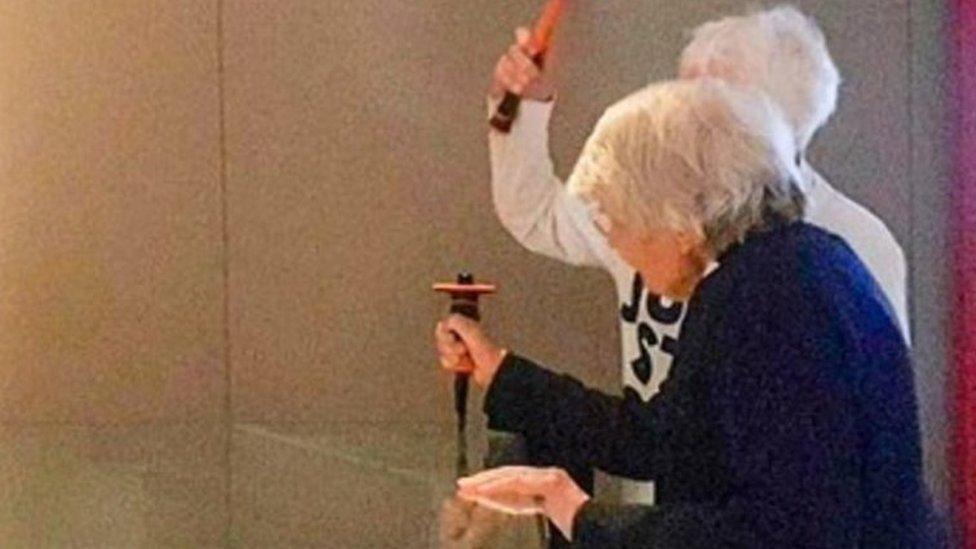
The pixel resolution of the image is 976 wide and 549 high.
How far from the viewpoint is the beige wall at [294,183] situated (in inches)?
107

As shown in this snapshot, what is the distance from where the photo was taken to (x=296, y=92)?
2.79 m

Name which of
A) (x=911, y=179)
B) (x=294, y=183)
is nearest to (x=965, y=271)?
(x=911, y=179)

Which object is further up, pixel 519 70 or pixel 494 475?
pixel 519 70

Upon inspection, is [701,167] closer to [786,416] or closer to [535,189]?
[786,416]

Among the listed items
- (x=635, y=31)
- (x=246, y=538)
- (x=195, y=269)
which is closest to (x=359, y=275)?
(x=195, y=269)

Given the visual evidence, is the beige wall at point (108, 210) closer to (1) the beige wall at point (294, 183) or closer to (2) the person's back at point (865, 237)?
(1) the beige wall at point (294, 183)

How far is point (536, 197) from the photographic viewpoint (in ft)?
8.70

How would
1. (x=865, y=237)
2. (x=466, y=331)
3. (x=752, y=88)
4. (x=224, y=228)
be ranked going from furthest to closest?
1. (x=224, y=228)
2. (x=865, y=237)
3. (x=752, y=88)
4. (x=466, y=331)

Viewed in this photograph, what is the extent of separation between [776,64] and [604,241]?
11.9 inches

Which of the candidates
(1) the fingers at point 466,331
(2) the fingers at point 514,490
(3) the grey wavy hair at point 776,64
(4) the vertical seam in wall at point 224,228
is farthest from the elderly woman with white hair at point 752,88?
(2) the fingers at point 514,490

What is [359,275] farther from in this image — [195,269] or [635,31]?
[635,31]

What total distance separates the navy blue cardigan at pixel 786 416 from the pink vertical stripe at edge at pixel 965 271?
4.59 ft

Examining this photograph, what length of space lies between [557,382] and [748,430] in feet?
1.34

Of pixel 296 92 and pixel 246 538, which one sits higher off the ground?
pixel 296 92
